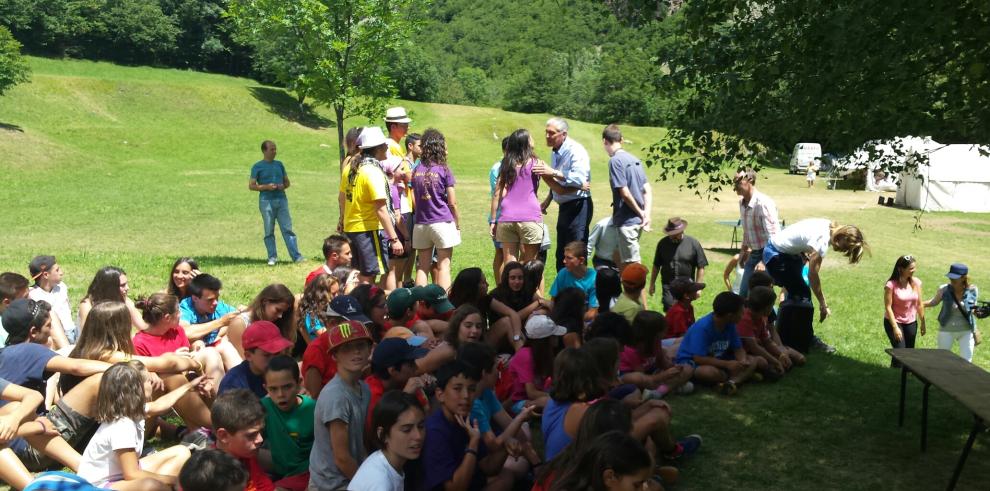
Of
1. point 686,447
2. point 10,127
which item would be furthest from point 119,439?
point 10,127

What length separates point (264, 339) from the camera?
527cm

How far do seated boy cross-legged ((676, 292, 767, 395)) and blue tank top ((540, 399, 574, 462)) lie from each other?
105 inches

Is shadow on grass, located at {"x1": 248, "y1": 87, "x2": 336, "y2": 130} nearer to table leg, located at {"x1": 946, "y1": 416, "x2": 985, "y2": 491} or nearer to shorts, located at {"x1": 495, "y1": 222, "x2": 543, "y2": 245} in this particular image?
shorts, located at {"x1": 495, "y1": 222, "x2": 543, "y2": 245}

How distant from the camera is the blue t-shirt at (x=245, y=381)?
5285mm

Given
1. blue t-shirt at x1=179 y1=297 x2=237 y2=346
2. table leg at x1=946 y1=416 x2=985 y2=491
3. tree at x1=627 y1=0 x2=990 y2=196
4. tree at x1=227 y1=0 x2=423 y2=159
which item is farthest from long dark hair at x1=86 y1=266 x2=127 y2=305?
tree at x1=227 y1=0 x2=423 y2=159

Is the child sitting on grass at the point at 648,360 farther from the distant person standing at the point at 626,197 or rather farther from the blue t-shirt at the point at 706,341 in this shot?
the distant person standing at the point at 626,197

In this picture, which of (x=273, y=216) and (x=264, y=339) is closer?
(x=264, y=339)

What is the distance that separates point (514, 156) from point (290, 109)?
171 feet

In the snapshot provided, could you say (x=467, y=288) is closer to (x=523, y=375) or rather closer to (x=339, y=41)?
(x=523, y=375)

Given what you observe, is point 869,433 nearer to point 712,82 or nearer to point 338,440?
point 712,82

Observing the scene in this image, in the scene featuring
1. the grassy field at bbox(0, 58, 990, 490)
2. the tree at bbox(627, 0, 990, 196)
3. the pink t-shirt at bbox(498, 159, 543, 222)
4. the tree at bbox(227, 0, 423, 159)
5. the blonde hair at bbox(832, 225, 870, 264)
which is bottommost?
the grassy field at bbox(0, 58, 990, 490)

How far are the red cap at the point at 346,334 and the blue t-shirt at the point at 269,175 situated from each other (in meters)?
8.70

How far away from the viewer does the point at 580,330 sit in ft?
22.0

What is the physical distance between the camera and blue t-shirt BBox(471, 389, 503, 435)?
4.96 m
